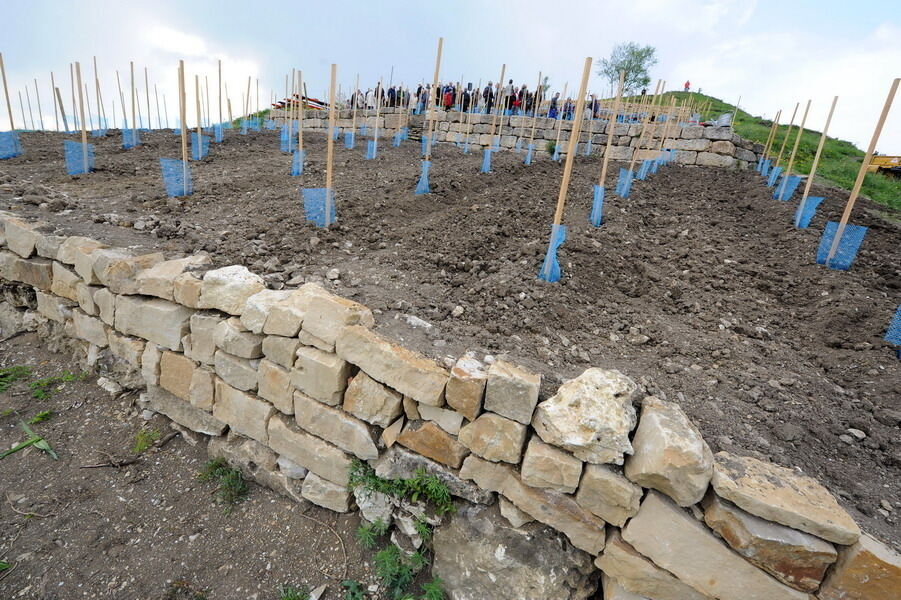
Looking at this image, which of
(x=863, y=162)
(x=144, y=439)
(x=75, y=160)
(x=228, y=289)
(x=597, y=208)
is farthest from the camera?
(x=75, y=160)

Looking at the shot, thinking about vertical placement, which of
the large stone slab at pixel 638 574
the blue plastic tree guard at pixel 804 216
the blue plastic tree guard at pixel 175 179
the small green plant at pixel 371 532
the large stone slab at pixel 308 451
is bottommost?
the small green plant at pixel 371 532

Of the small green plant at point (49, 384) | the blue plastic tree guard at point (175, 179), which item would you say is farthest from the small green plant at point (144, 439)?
the blue plastic tree guard at point (175, 179)

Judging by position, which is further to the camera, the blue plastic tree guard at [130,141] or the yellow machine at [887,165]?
the yellow machine at [887,165]

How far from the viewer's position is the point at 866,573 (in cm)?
170

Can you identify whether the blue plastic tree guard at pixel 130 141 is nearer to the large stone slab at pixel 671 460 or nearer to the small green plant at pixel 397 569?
the small green plant at pixel 397 569

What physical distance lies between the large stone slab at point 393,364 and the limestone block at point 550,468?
57 centimetres

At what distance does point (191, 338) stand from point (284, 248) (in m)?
1.23

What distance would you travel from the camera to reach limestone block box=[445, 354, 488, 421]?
2.26 meters

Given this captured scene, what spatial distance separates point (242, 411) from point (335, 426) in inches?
35.8

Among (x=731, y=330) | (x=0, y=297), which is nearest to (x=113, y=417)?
(x=0, y=297)

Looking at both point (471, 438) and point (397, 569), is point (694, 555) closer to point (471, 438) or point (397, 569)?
point (471, 438)

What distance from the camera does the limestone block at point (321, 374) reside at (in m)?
2.66

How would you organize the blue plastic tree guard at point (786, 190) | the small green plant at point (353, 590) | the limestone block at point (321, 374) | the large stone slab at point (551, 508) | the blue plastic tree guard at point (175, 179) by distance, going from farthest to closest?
the blue plastic tree guard at point (786, 190) → the blue plastic tree guard at point (175, 179) → the limestone block at point (321, 374) → the small green plant at point (353, 590) → the large stone slab at point (551, 508)

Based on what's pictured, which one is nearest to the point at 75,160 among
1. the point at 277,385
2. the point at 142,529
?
the point at 142,529
